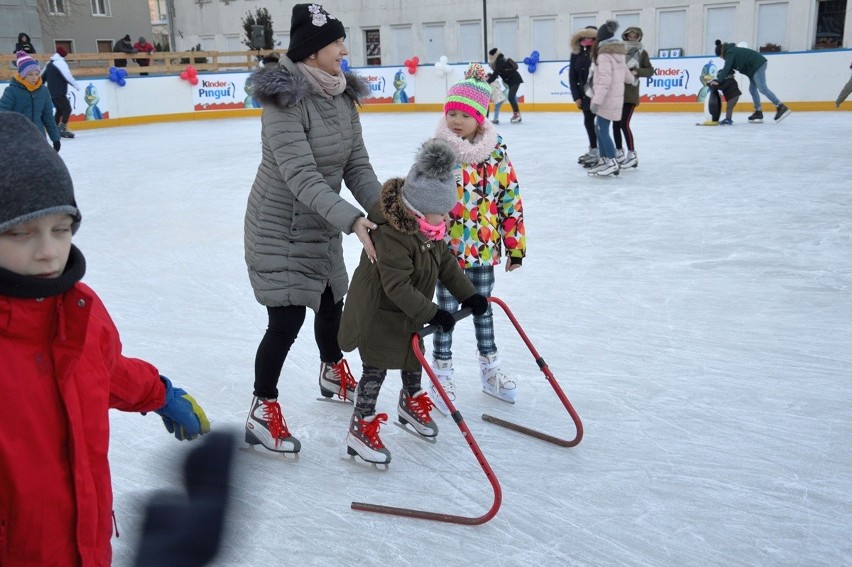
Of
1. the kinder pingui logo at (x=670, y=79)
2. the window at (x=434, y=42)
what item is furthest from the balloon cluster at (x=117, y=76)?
the window at (x=434, y=42)

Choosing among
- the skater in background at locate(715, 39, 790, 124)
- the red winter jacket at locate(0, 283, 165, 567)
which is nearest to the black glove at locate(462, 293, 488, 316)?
the red winter jacket at locate(0, 283, 165, 567)

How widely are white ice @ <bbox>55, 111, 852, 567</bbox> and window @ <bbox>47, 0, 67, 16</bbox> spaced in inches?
1030

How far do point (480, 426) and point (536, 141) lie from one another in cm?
833

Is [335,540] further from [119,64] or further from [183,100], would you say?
[119,64]

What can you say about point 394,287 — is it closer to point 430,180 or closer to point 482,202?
point 430,180

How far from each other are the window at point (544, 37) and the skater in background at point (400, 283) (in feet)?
79.3

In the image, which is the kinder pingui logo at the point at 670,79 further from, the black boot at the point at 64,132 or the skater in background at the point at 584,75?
the black boot at the point at 64,132

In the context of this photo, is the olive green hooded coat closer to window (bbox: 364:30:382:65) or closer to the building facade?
the building facade

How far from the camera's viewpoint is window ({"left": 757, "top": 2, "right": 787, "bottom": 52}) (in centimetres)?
2194

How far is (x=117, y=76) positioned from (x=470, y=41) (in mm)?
14297

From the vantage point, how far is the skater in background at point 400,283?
2178mm

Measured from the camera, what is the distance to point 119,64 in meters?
22.3

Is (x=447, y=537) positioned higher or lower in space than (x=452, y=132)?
lower

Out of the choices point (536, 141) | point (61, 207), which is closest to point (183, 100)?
point (536, 141)
